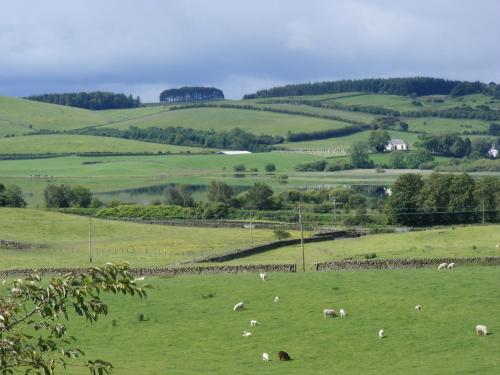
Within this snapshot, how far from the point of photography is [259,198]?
12650cm

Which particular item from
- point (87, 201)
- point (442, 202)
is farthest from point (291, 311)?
point (87, 201)

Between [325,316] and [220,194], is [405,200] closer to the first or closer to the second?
[220,194]

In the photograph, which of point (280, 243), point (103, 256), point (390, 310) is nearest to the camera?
point (390, 310)

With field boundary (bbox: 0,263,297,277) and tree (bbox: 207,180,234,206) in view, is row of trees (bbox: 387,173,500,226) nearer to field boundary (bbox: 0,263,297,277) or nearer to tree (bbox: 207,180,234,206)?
tree (bbox: 207,180,234,206)

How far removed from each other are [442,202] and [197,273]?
182 ft

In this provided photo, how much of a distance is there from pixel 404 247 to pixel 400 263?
16.1m

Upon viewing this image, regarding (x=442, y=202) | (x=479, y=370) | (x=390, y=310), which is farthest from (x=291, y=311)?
(x=442, y=202)

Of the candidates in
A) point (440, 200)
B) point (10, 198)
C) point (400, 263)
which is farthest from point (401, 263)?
point (10, 198)

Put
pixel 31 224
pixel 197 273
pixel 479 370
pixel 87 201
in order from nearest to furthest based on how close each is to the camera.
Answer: pixel 479 370 < pixel 197 273 < pixel 31 224 < pixel 87 201

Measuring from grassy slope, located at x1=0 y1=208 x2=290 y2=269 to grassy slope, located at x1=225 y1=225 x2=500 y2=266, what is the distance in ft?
18.1

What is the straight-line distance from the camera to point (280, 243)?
246 feet

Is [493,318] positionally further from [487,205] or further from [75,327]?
[487,205]

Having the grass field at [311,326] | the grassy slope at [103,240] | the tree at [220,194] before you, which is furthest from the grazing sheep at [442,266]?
the tree at [220,194]

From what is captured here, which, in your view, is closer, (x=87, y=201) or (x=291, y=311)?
(x=291, y=311)
